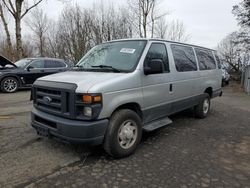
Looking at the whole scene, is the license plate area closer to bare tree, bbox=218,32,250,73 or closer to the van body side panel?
the van body side panel

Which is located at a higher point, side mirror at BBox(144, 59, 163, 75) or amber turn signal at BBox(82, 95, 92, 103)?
side mirror at BBox(144, 59, 163, 75)

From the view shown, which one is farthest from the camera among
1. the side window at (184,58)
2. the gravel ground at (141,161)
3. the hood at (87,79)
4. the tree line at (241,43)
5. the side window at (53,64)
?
the tree line at (241,43)

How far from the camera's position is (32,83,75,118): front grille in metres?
3.59

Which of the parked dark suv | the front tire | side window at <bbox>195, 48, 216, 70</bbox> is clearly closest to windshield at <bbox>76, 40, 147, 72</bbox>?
the front tire

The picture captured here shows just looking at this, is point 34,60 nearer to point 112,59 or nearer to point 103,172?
point 112,59

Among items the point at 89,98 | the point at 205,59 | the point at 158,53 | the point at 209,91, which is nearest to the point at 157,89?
the point at 158,53

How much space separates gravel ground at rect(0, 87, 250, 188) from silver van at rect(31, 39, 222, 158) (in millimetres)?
387

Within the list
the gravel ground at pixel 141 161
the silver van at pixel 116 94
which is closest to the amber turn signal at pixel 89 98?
the silver van at pixel 116 94

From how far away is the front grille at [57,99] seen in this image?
141 inches

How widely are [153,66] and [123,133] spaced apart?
1.28 m

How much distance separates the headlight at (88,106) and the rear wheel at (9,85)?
30.0ft

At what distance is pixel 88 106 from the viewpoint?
3.48 metres

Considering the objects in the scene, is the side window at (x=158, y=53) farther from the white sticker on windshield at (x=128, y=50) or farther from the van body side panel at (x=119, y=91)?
the van body side panel at (x=119, y=91)

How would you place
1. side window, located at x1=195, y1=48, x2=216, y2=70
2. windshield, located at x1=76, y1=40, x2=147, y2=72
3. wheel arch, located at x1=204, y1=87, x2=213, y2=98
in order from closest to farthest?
windshield, located at x1=76, y1=40, x2=147, y2=72 < side window, located at x1=195, y1=48, x2=216, y2=70 < wheel arch, located at x1=204, y1=87, x2=213, y2=98
